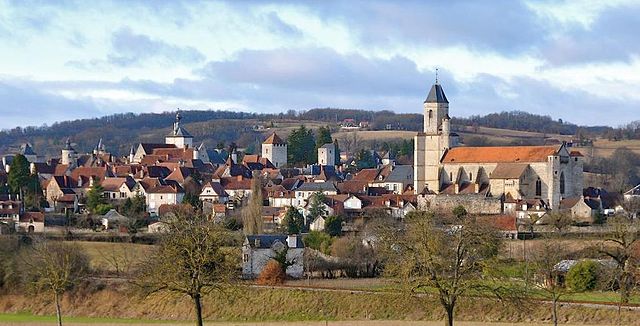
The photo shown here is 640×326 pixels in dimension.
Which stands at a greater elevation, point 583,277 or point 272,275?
Answer: point 583,277

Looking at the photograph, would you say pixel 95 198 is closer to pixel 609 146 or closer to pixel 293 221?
pixel 293 221

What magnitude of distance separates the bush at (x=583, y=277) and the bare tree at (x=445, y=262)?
12068 mm

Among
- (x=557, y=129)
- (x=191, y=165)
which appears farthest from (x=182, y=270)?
(x=557, y=129)

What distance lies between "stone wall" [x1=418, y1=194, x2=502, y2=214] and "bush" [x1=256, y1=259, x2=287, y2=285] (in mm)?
24916

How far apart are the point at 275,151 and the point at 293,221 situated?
42.4m

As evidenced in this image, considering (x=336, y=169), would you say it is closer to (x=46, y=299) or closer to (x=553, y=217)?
(x=553, y=217)

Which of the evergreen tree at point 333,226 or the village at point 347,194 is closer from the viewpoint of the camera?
the evergreen tree at point 333,226

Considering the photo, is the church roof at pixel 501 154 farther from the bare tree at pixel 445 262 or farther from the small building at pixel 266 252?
the bare tree at pixel 445 262

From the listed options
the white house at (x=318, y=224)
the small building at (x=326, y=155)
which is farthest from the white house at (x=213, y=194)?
the small building at (x=326, y=155)

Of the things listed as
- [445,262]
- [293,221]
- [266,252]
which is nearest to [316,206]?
[293,221]

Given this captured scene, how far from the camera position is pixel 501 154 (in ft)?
275

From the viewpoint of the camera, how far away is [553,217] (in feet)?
232

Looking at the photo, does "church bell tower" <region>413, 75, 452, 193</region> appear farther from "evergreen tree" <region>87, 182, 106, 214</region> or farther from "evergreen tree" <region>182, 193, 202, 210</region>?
"evergreen tree" <region>87, 182, 106, 214</region>

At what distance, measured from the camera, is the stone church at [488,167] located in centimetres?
7988
